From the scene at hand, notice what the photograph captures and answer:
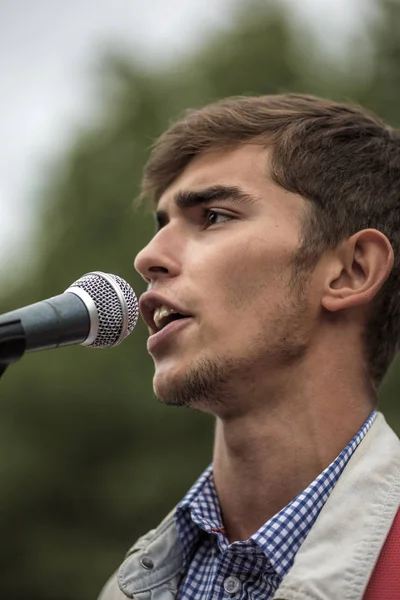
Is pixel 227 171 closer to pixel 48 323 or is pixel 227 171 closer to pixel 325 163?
pixel 325 163

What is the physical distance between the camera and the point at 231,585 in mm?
3529

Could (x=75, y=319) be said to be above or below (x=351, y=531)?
above

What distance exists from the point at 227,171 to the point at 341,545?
1468mm

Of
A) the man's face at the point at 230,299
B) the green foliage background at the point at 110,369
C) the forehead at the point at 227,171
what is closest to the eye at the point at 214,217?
the man's face at the point at 230,299

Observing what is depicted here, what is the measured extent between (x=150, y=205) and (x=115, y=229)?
8951mm

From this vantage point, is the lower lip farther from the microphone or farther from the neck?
the microphone

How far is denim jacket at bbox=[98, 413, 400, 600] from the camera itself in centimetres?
311

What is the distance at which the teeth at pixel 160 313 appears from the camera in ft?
12.2

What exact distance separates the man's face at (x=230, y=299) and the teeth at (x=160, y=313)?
0.03m

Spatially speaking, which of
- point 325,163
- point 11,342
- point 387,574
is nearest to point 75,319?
point 11,342

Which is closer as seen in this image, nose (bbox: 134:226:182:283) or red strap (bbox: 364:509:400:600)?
red strap (bbox: 364:509:400:600)

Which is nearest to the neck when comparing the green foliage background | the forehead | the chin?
the chin

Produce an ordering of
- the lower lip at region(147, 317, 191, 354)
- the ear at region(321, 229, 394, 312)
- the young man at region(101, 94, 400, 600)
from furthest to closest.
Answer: the ear at region(321, 229, 394, 312), the lower lip at region(147, 317, 191, 354), the young man at region(101, 94, 400, 600)

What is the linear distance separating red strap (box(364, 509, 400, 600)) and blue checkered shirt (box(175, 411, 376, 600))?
375 mm
